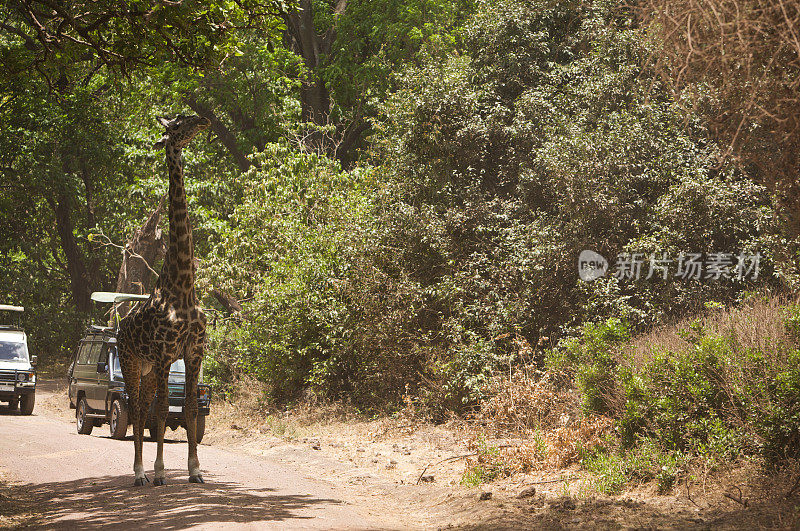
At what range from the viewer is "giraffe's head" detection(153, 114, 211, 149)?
1177 centimetres

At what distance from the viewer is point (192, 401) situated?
457 inches

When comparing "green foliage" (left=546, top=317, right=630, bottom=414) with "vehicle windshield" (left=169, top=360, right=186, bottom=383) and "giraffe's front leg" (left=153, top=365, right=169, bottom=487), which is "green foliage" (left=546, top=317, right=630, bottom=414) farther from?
"vehicle windshield" (left=169, top=360, right=186, bottom=383)

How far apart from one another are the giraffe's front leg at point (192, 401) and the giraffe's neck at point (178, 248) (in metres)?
0.70

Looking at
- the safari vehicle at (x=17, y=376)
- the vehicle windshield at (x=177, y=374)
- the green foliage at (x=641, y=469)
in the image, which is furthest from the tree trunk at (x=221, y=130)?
the green foliage at (x=641, y=469)

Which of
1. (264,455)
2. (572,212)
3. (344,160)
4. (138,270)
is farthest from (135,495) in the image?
(344,160)

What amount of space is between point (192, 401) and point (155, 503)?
2.17 m

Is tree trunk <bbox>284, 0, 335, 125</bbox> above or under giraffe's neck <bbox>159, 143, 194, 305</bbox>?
above

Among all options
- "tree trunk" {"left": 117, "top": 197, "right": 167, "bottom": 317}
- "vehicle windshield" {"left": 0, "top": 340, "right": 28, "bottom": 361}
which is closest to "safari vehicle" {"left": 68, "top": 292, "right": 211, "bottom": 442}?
"vehicle windshield" {"left": 0, "top": 340, "right": 28, "bottom": 361}

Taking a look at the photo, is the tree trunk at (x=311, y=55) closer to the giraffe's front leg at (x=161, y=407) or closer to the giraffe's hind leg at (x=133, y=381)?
the giraffe's hind leg at (x=133, y=381)

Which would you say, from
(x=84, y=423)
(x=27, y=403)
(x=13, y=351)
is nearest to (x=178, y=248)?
(x=84, y=423)

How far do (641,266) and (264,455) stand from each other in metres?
7.93

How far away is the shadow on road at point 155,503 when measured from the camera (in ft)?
28.1

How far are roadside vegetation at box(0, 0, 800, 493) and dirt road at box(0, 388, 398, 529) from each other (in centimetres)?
273

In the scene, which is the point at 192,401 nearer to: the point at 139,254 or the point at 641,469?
the point at 641,469
